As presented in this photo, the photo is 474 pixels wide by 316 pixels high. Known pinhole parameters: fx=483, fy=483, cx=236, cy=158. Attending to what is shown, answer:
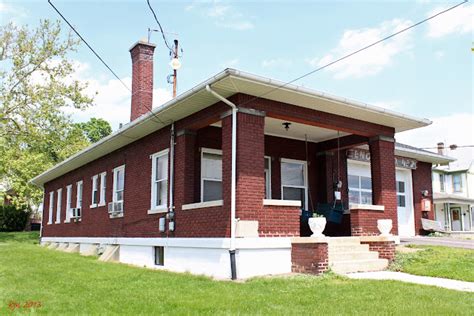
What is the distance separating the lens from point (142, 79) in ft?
57.4

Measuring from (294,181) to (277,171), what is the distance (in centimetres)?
75

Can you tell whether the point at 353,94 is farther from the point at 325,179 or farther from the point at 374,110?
the point at 325,179

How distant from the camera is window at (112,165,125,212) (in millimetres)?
15739

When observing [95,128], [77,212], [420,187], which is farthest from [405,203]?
[95,128]

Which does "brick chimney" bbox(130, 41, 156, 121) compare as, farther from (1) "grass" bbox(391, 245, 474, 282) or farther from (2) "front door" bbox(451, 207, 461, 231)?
(2) "front door" bbox(451, 207, 461, 231)

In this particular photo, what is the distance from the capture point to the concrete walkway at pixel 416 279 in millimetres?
8422

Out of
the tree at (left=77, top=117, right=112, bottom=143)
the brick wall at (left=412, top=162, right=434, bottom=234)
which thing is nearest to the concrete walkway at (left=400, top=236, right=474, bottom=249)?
the brick wall at (left=412, top=162, right=434, bottom=234)

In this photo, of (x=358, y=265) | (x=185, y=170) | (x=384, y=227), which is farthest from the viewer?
(x=185, y=170)

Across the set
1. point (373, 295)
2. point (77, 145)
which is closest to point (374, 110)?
point (373, 295)

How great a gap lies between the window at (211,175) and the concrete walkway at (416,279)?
14.1 ft

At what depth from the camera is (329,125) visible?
460 inches

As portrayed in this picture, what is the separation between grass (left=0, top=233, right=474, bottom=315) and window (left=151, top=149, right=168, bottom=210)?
3.08 metres

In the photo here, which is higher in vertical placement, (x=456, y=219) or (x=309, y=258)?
(x=456, y=219)

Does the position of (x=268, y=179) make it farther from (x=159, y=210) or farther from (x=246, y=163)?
(x=246, y=163)
